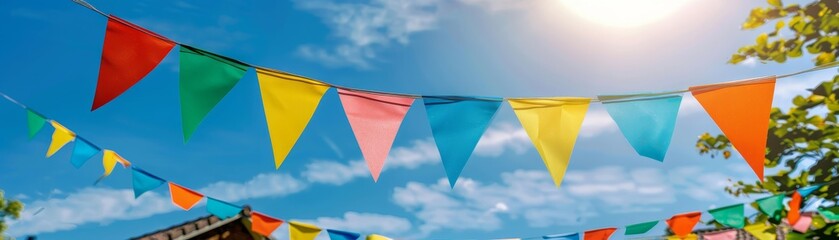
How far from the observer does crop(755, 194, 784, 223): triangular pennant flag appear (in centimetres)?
606

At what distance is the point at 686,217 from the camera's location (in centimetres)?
614

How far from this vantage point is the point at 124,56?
3.08m

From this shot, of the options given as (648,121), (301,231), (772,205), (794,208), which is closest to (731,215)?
(772,205)

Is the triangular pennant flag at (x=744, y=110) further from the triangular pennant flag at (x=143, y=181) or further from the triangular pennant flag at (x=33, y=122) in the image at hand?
the triangular pennant flag at (x=33, y=122)

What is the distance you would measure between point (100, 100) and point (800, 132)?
6.48 meters

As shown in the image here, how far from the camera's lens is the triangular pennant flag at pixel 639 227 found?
5.92 meters

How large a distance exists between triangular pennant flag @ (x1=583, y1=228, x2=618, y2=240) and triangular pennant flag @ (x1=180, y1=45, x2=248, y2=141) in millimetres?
3913

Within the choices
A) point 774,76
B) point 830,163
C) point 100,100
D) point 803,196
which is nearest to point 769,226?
point 803,196

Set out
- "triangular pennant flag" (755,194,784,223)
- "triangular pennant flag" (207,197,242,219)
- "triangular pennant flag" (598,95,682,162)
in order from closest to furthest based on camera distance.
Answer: "triangular pennant flag" (598,95,682,162) < "triangular pennant flag" (207,197,242,219) < "triangular pennant flag" (755,194,784,223)

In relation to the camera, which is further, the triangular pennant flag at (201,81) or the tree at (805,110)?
the tree at (805,110)

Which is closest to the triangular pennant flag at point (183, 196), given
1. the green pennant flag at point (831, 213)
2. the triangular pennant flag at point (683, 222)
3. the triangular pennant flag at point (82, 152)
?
the triangular pennant flag at point (82, 152)

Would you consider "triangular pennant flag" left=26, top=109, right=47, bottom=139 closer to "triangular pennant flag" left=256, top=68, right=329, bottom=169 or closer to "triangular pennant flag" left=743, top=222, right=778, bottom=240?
"triangular pennant flag" left=256, top=68, right=329, bottom=169

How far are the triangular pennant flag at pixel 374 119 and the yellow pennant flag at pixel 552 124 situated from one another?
691 millimetres

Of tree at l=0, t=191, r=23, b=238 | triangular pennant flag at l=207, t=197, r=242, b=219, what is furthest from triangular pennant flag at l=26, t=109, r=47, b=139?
tree at l=0, t=191, r=23, b=238
